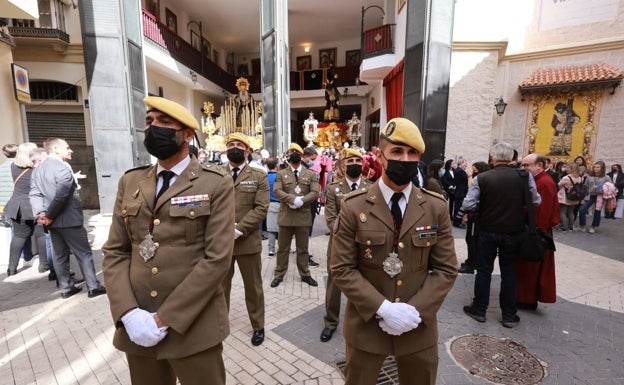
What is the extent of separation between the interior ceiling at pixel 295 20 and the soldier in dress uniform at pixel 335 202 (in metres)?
15.0

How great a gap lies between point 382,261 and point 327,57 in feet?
74.2

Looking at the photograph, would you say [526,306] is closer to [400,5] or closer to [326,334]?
[326,334]

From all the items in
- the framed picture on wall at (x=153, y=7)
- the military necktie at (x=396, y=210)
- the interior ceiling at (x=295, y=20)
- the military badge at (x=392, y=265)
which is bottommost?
the military badge at (x=392, y=265)

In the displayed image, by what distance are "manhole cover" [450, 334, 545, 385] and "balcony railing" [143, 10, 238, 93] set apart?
48.2ft

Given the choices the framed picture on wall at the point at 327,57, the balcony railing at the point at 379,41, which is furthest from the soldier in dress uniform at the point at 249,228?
the framed picture on wall at the point at 327,57

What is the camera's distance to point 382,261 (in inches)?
75.2

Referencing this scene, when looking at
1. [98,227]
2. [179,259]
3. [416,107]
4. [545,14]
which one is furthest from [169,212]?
[545,14]

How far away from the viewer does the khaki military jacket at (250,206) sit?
3.26 m

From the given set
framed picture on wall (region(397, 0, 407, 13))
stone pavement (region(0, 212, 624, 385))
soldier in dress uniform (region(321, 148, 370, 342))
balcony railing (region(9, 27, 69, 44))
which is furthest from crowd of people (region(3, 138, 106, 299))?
framed picture on wall (region(397, 0, 407, 13))

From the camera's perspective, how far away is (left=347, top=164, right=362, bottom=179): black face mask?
381cm

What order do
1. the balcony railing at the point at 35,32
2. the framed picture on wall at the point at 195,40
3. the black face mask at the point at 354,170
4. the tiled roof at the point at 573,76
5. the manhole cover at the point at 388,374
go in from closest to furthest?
1. the manhole cover at the point at 388,374
2. the black face mask at the point at 354,170
3. the balcony railing at the point at 35,32
4. the tiled roof at the point at 573,76
5. the framed picture on wall at the point at 195,40

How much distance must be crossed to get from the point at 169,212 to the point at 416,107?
27.2ft

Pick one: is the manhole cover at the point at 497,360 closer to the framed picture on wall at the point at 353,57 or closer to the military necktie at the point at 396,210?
the military necktie at the point at 396,210

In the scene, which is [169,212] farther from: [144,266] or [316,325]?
[316,325]
